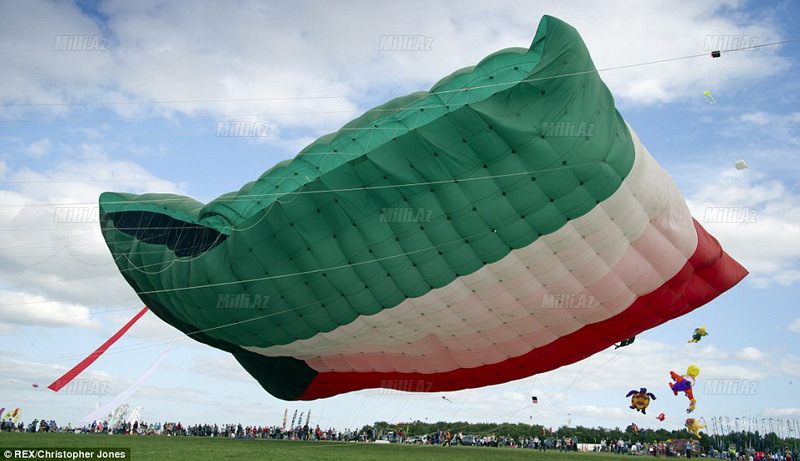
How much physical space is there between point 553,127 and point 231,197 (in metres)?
9.80

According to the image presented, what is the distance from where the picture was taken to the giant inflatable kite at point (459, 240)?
12938mm

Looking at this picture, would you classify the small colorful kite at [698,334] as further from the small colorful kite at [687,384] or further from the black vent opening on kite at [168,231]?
the black vent opening on kite at [168,231]

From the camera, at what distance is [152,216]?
20.0 meters

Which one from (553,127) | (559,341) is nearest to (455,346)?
(559,341)

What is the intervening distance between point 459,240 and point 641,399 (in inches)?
523

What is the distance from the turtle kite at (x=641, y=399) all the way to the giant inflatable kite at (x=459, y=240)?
18.0ft

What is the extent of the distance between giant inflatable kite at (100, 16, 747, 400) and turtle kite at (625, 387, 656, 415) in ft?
18.0

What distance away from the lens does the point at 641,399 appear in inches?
911

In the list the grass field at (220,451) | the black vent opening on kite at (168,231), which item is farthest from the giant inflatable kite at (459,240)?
the grass field at (220,451)

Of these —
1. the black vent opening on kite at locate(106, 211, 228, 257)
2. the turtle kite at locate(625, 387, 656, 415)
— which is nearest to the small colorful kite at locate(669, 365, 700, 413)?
the turtle kite at locate(625, 387, 656, 415)

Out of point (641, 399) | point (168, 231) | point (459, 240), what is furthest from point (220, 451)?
point (641, 399)

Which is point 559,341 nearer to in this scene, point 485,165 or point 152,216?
point 485,165

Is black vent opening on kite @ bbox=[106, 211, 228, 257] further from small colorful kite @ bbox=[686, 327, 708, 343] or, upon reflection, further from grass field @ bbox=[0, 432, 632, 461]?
small colorful kite @ bbox=[686, 327, 708, 343]

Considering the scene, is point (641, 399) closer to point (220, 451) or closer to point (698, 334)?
point (698, 334)
